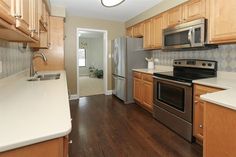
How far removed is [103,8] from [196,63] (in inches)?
98.3

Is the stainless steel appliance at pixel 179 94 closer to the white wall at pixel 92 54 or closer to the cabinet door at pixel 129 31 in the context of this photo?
the cabinet door at pixel 129 31

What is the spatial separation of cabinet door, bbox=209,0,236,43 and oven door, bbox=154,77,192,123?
2.36ft

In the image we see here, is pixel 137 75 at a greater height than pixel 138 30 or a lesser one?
lesser

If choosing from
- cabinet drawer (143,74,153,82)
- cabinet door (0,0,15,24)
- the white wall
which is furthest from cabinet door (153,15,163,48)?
the white wall

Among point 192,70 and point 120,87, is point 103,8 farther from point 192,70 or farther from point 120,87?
point 192,70

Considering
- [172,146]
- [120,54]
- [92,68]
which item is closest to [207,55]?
[172,146]

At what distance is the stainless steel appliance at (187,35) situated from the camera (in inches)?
92.4

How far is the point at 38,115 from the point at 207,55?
107 inches

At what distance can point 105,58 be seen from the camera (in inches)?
203

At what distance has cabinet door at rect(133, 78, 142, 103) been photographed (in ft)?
12.5

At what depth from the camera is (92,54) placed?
9.94 m

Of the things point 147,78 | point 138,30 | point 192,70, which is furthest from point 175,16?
point 138,30

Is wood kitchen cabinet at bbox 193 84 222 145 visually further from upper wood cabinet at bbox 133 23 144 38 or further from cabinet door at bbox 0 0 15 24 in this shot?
upper wood cabinet at bbox 133 23 144 38

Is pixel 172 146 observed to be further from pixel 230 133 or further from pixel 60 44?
pixel 60 44
